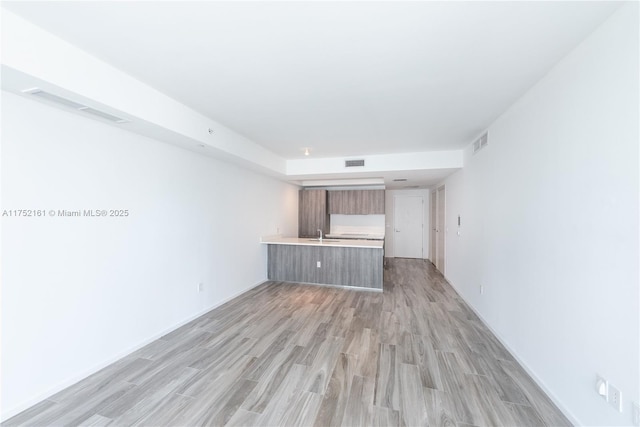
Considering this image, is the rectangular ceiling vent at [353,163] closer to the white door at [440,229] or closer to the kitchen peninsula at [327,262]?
the kitchen peninsula at [327,262]

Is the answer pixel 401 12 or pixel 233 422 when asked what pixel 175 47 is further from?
pixel 233 422

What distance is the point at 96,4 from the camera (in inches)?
55.6

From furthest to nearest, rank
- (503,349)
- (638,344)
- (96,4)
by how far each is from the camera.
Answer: (503,349) < (96,4) < (638,344)

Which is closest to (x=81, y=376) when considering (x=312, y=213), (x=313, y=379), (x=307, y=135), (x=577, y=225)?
(x=313, y=379)

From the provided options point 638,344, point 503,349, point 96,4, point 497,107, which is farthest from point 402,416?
point 96,4

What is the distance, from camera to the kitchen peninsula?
16.0 feet

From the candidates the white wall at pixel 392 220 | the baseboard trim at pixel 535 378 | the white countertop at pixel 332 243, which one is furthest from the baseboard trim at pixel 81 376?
the white wall at pixel 392 220

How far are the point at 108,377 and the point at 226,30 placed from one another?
116 inches

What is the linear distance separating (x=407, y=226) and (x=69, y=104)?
7999 mm

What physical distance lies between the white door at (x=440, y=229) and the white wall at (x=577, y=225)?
10.5 feet

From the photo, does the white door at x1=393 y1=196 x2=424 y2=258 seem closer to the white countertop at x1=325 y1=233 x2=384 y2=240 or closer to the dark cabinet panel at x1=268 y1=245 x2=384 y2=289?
the white countertop at x1=325 y1=233 x2=384 y2=240

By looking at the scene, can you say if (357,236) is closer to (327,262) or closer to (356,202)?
(356,202)

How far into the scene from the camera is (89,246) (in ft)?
7.45

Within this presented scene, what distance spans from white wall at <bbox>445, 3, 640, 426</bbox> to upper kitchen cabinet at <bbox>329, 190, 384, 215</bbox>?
4.21 metres
